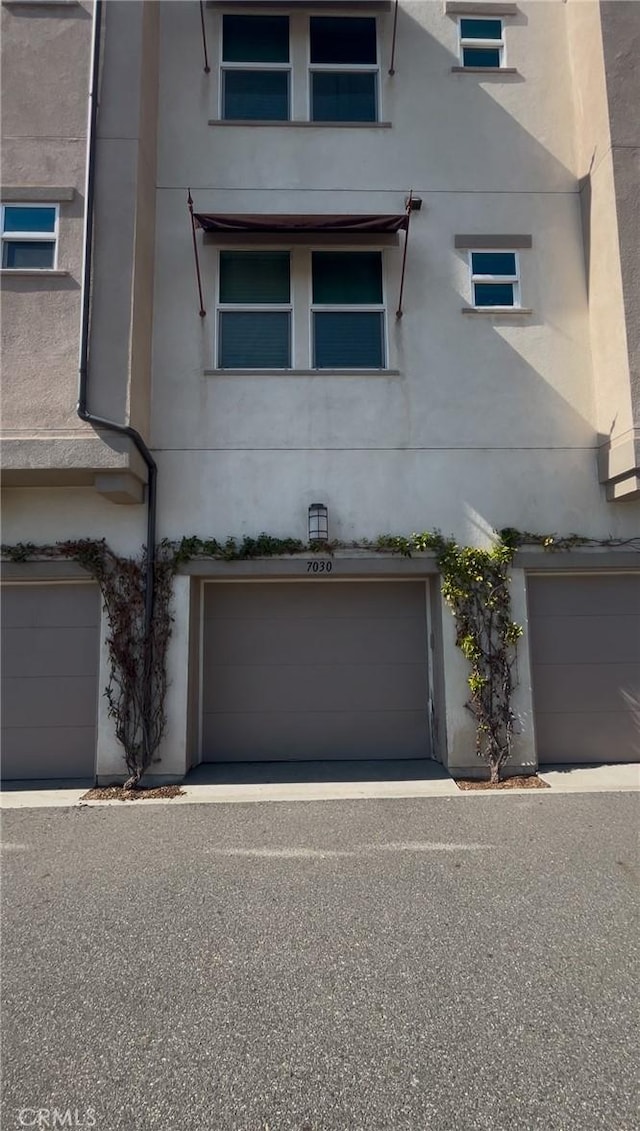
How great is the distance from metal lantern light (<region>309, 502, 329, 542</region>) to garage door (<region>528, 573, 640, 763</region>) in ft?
7.92

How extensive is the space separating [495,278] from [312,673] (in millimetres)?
5148

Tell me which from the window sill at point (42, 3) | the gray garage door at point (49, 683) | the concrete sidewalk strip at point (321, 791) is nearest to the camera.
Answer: the concrete sidewalk strip at point (321, 791)

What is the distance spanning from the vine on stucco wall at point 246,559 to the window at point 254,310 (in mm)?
2188

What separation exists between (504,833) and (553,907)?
1130 mm

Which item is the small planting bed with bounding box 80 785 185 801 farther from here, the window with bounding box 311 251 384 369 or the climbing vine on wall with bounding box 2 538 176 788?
the window with bounding box 311 251 384 369

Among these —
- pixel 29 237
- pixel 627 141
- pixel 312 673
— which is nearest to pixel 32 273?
pixel 29 237

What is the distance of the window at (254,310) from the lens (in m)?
6.67

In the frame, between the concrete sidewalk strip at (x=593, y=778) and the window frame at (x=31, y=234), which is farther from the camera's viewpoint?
the window frame at (x=31, y=234)

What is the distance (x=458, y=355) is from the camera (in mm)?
6578

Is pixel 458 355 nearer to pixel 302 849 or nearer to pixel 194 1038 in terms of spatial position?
pixel 302 849

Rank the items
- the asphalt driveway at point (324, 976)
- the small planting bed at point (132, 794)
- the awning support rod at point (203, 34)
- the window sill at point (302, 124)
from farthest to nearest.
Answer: the awning support rod at point (203, 34) < the window sill at point (302, 124) < the small planting bed at point (132, 794) < the asphalt driveway at point (324, 976)

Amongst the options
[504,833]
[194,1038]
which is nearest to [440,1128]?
[194,1038]

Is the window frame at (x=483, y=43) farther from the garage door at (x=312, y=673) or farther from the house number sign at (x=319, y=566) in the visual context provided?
the garage door at (x=312, y=673)

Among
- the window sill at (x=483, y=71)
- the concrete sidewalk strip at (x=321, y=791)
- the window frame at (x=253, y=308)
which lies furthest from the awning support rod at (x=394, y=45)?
the concrete sidewalk strip at (x=321, y=791)
